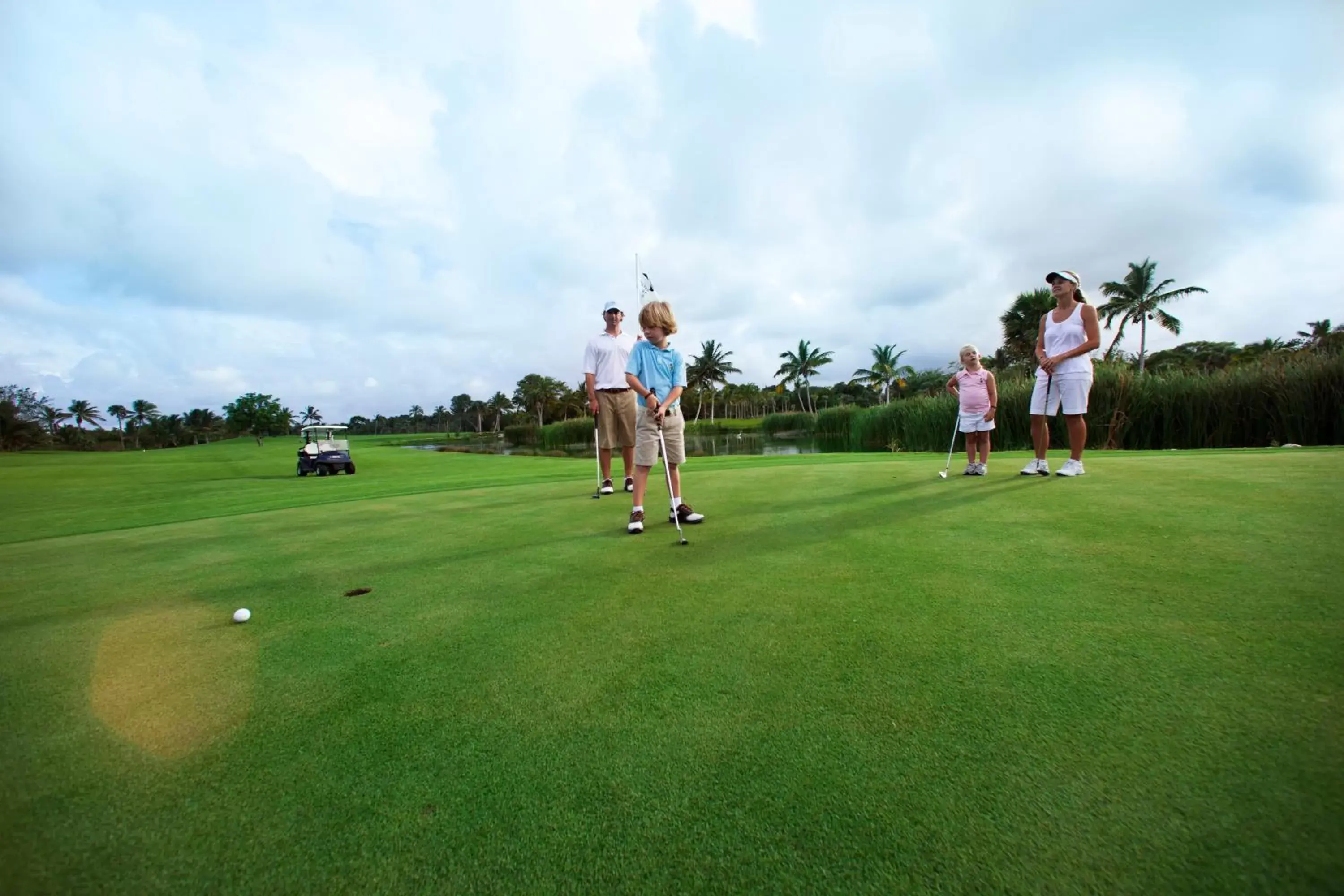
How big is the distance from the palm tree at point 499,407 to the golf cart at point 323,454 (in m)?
88.2

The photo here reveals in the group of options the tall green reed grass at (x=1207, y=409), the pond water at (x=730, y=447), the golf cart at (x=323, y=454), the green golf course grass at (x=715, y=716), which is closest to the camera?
the green golf course grass at (x=715, y=716)

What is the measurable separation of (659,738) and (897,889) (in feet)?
2.00

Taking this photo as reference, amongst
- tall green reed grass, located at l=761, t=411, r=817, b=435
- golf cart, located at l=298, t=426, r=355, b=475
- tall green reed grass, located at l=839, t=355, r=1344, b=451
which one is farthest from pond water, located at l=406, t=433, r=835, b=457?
golf cart, located at l=298, t=426, r=355, b=475

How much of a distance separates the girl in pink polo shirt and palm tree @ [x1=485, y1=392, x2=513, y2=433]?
105749 millimetres

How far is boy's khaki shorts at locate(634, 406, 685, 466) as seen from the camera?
14.4 feet

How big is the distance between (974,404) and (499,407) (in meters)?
114

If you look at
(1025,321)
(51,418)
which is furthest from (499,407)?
(1025,321)

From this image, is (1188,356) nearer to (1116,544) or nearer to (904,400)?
(904,400)

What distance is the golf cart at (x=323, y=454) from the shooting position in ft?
58.0

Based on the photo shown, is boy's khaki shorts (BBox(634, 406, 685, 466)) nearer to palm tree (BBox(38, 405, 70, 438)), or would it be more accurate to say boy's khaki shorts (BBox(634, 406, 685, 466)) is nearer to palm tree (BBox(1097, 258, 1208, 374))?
palm tree (BBox(1097, 258, 1208, 374))

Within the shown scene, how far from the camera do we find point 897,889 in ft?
3.15

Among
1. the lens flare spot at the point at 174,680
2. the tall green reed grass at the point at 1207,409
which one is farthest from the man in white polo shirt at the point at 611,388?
the tall green reed grass at the point at 1207,409

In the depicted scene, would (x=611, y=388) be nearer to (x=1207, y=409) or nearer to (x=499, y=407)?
(x=1207, y=409)

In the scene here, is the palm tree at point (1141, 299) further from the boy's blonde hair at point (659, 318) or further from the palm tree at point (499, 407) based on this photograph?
the palm tree at point (499, 407)
